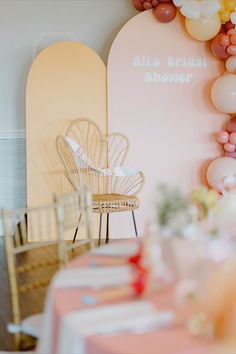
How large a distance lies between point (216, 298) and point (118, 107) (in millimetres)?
3892

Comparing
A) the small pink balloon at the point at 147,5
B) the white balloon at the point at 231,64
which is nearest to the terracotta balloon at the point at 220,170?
the white balloon at the point at 231,64

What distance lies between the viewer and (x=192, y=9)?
4.71 metres

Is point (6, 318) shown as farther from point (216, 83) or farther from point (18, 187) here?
point (216, 83)

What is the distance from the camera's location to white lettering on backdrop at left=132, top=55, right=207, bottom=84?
198 inches

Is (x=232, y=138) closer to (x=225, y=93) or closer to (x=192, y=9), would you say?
(x=225, y=93)

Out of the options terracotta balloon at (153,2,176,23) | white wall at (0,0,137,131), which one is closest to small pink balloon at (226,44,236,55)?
terracotta balloon at (153,2,176,23)

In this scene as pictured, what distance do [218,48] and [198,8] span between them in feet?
1.28

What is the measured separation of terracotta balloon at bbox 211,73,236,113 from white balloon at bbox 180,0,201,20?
1.92 ft

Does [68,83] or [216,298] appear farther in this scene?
[68,83]

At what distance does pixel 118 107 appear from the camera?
505 cm

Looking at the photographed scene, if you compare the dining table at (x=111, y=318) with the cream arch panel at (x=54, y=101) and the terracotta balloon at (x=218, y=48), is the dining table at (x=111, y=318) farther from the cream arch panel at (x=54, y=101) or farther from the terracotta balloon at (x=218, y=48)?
the terracotta balloon at (x=218, y=48)

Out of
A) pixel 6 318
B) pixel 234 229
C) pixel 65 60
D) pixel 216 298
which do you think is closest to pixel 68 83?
pixel 65 60

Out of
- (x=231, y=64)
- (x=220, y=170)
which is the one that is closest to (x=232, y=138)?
(x=220, y=170)

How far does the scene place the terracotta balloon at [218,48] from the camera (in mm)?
4785
